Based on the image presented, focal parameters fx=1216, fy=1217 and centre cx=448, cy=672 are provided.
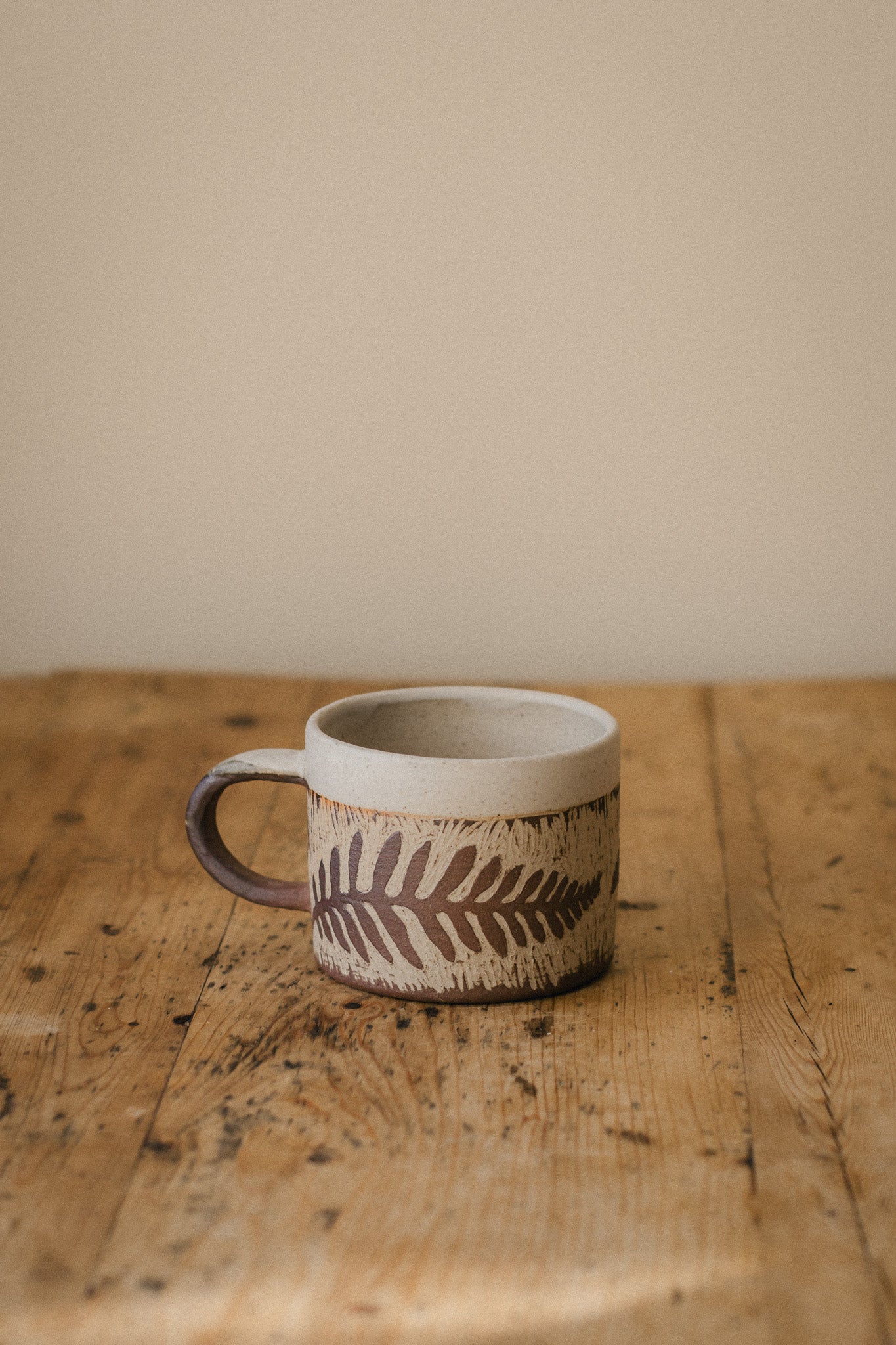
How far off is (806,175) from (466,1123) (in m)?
1.03

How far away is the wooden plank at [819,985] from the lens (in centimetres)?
43

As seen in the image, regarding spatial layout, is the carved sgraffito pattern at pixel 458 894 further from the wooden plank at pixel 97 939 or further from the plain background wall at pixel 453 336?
the plain background wall at pixel 453 336

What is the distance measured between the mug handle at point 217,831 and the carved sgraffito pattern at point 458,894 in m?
0.03

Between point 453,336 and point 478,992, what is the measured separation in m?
0.81

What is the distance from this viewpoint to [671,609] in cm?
129

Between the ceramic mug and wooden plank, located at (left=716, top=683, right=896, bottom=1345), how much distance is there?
0.11 m

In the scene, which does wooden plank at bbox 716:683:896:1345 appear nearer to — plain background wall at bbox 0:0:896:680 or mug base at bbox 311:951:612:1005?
mug base at bbox 311:951:612:1005

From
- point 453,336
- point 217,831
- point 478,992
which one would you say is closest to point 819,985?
point 478,992

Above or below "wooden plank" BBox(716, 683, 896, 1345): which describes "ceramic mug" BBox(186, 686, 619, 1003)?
above

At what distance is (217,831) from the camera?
2.16ft

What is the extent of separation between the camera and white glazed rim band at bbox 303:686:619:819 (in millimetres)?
583

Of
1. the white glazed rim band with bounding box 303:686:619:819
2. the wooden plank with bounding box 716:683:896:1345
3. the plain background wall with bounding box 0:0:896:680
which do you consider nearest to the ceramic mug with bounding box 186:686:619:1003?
the white glazed rim band with bounding box 303:686:619:819

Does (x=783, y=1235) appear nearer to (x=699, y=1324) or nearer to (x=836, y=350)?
(x=699, y=1324)

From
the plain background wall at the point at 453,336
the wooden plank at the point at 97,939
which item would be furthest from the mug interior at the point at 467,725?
the plain background wall at the point at 453,336
